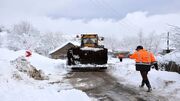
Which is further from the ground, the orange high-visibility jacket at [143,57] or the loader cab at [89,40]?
the loader cab at [89,40]

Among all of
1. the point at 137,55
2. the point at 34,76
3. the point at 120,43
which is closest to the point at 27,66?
the point at 34,76

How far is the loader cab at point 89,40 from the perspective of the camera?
930 inches

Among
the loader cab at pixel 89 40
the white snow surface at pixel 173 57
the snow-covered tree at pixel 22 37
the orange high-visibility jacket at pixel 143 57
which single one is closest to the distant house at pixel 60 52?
the snow-covered tree at pixel 22 37

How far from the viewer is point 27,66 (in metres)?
14.9

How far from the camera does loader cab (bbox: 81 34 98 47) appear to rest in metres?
23.6

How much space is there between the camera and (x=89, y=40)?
23.8 metres

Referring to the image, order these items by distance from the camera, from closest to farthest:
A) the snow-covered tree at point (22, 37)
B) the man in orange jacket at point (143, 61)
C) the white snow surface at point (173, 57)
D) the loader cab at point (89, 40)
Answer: the man in orange jacket at point (143, 61) < the white snow surface at point (173, 57) < the loader cab at point (89, 40) < the snow-covered tree at point (22, 37)

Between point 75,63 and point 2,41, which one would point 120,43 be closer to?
point 2,41

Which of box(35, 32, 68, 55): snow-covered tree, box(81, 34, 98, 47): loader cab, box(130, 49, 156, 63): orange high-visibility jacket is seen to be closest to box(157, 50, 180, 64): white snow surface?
box(130, 49, 156, 63): orange high-visibility jacket

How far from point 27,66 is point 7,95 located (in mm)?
7211

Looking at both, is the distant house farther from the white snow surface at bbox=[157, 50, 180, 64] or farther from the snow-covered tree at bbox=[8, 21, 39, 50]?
the white snow surface at bbox=[157, 50, 180, 64]

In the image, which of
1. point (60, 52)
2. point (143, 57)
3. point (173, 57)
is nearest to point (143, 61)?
point (143, 57)

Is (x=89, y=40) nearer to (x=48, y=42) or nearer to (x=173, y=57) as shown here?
(x=173, y=57)

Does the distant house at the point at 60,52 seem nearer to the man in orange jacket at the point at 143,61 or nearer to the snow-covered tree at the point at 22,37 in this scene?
the snow-covered tree at the point at 22,37
